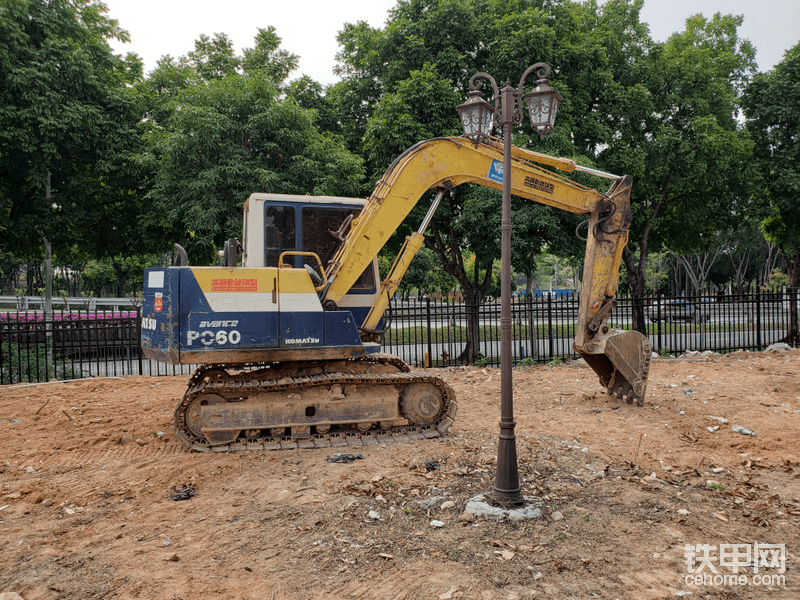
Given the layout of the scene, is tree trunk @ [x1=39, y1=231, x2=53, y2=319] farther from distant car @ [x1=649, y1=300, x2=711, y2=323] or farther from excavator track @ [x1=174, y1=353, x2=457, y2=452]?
distant car @ [x1=649, y1=300, x2=711, y2=323]

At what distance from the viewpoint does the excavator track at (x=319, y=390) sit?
269 inches

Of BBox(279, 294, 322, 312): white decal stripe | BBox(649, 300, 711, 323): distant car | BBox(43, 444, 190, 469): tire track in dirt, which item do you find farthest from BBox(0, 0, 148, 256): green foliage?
BBox(649, 300, 711, 323): distant car

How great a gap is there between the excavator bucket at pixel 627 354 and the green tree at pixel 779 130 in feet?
41.1

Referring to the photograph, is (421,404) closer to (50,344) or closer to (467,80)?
(467,80)

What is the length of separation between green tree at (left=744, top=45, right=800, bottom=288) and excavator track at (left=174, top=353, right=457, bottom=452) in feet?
52.7

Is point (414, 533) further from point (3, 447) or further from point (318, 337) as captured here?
point (3, 447)

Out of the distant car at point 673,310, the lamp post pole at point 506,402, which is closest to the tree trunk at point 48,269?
the lamp post pole at point 506,402

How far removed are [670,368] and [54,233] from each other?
1765cm

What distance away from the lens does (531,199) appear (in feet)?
27.1

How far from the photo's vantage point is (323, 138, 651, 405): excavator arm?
7293 millimetres

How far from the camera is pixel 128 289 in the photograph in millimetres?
56969

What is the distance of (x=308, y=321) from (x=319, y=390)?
3.12 feet

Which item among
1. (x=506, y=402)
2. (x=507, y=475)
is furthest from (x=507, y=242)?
(x=507, y=475)

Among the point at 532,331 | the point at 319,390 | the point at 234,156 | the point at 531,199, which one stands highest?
the point at 234,156
